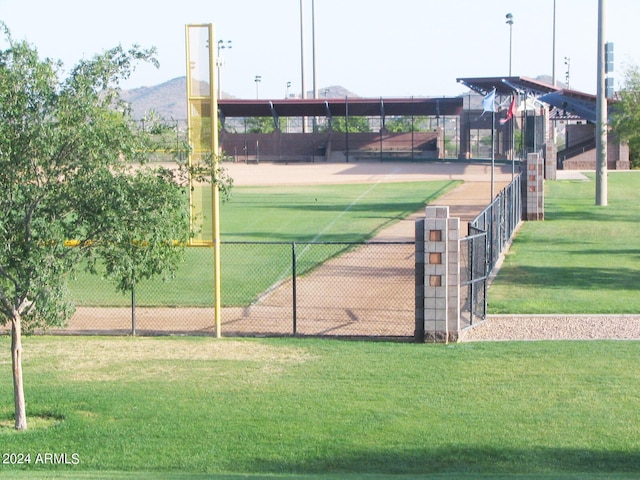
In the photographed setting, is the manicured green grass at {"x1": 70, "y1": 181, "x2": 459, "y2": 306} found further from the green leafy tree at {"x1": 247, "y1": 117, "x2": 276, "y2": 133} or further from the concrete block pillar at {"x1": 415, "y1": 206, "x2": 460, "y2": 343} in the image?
the green leafy tree at {"x1": 247, "y1": 117, "x2": 276, "y2": 133}

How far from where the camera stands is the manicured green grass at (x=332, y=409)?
1013 centimetres

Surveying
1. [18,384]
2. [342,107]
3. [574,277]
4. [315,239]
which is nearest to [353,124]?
[342,107]

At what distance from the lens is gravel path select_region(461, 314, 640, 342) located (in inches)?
635

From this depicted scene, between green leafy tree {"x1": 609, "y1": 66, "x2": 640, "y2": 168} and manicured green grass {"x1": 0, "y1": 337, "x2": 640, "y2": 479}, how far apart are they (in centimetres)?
2539

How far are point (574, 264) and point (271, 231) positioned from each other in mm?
11232

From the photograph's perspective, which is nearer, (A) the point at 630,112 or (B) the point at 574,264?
(B) the point at 574,264

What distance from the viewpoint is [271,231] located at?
1280 inches

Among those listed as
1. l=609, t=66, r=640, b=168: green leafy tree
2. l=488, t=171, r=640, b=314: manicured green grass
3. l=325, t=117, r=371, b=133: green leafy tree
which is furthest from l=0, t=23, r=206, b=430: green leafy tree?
l=325, t=117, r=371, b=133: green leafy tree

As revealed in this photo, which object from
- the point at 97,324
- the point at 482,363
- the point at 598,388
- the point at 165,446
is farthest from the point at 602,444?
the point at 97,324

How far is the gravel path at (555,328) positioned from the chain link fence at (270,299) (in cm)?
139

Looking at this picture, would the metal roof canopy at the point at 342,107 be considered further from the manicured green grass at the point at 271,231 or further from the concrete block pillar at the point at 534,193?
the concrete block pillar at the point at 534,193

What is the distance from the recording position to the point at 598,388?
1268 cm

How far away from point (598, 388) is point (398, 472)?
3.96m

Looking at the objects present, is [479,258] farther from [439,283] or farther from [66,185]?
[66,185]
